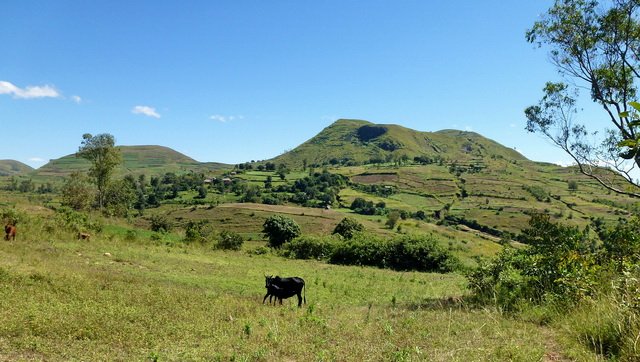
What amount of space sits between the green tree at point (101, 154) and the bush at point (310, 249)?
3225cm

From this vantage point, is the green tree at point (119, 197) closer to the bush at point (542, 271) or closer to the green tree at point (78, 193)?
the green tree at point (78, 193)

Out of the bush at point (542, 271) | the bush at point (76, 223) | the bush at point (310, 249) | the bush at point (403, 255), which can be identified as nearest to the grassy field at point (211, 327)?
the bush at point (542, 271)

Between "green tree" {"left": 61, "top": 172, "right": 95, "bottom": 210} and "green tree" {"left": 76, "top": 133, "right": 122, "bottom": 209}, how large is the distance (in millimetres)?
7667

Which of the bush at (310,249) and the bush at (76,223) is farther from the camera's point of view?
the bush at (310,249)

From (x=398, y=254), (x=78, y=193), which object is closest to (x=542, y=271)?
(x=398, y=254)

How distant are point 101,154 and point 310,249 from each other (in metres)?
36.7

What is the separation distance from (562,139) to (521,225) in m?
148

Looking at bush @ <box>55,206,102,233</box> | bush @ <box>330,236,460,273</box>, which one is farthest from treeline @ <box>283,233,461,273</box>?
bush @ <box>55,206,102,233</box>

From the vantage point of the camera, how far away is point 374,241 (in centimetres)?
4356

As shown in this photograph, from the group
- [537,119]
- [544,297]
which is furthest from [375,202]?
[544,297]

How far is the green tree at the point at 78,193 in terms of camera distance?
67125 millimetres

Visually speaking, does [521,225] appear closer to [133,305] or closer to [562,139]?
[562,139]

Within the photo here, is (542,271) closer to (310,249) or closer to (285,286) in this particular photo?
(285,286)

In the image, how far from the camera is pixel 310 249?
46812 mm
